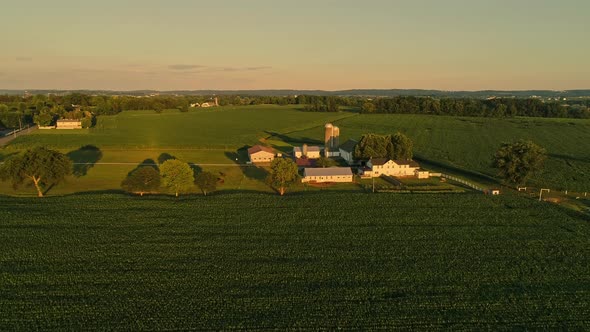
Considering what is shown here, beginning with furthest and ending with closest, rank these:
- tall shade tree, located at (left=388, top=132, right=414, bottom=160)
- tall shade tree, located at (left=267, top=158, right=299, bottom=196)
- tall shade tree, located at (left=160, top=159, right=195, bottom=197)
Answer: tall shade tree, located at (left=388, top=132, right=414, bottom=160), tall shade tree, located at (left=267, top=158, right=299, bottom=196), tall shade tree, located at (left=160, top=159, right=195, bottom=197)

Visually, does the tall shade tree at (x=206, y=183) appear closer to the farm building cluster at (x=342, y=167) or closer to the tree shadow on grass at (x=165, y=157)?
the farm building cluster at (x=342, y=167)

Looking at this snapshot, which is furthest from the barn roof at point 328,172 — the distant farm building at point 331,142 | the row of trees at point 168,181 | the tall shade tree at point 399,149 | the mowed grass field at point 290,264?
the distant farm building at point 331,142

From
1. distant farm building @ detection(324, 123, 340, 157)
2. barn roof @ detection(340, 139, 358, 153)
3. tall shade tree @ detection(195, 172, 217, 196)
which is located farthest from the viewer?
distant farm building @ detection(324, 123, 340, 157)

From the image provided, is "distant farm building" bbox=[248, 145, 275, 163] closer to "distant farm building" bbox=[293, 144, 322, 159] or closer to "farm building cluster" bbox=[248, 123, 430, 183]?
"farm building cluster" bbox=[248, 123, 430, 183]

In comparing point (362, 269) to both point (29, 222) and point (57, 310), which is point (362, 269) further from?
point (29, 222)

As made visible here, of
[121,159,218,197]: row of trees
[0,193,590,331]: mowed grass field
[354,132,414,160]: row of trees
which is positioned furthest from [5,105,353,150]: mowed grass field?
[0,193,590,331]: mowed grass field

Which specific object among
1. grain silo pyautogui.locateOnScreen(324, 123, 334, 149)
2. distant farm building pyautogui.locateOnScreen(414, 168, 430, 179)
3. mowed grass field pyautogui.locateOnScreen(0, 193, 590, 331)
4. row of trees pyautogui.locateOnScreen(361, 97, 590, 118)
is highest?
row of trees pyautogui.locateOnScreen(361, 97, 590, 118)

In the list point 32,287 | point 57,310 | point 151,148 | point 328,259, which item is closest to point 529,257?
point 328,259
